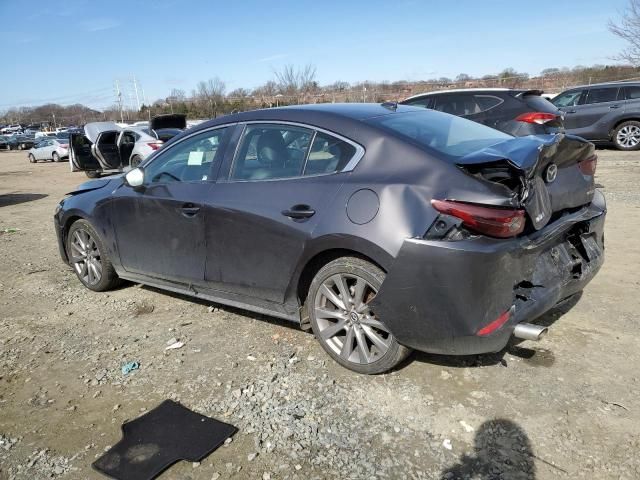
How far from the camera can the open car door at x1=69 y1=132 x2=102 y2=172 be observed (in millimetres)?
16578

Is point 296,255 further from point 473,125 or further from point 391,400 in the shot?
point 473,125

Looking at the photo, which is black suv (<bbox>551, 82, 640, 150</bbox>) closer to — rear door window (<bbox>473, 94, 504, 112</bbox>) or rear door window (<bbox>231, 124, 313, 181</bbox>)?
rear door window (<bbox>473, 94, 504, 112</bbox>)

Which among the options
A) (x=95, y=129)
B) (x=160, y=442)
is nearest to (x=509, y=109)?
(x=160, y=442)

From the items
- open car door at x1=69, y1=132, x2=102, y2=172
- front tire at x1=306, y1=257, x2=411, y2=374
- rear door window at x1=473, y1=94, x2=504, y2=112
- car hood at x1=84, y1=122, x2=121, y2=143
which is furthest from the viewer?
open car door at x1=69, y1=132, x2=102, y2=172

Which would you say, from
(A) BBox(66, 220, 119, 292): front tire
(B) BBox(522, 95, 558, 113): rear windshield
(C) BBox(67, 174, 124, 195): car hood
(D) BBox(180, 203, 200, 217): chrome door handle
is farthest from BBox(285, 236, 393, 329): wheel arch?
(B) BBox(522, 95, 558, 113): rear windshield

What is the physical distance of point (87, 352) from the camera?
3.83 meters

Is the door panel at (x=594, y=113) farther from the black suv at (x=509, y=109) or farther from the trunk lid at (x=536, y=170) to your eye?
the trunk lid at (x=536, y=170)

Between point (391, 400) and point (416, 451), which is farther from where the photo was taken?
point (391, 400)

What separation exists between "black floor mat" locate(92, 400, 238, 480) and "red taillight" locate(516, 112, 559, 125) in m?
7.48

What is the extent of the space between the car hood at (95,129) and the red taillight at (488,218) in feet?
46.7

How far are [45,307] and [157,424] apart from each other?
8.45 feet

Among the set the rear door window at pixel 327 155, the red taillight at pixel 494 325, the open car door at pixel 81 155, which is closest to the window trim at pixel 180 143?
the rear door window at pixel 327 155

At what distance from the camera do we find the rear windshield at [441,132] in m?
3.07

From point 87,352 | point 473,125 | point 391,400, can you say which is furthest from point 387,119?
point 87,352
